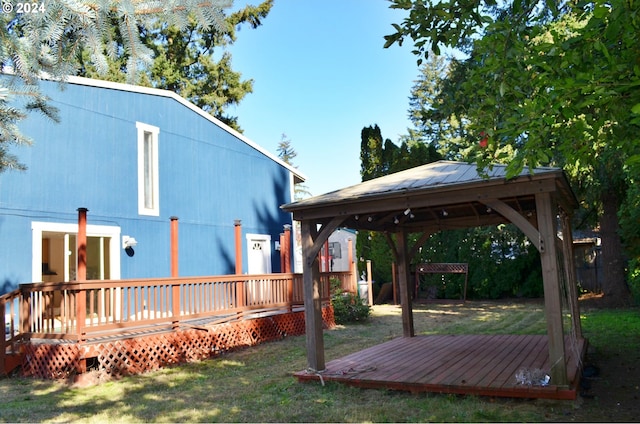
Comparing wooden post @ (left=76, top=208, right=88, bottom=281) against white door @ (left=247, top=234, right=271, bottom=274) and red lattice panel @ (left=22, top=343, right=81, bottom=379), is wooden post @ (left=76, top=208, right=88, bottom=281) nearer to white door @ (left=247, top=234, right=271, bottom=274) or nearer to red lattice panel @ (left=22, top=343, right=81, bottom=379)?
red lattice panel @ (left=22, top=343, right=81, bottom=379)

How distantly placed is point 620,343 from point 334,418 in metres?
6.14

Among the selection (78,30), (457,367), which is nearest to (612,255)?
(457,367)

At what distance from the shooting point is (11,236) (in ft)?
30.4

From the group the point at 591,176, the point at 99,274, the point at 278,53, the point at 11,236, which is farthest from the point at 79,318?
the point at 278,53

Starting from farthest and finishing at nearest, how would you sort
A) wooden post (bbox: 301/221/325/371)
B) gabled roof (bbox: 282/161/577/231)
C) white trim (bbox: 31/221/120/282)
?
1. white trim (bbox: 31/221/120/282)
2. wooden post (bbox: 301/221/325/371)
3. gabled roof (bbox: 282/161/577/231)

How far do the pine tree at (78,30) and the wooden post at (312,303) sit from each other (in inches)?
163

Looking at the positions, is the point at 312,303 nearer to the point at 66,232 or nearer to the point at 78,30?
the point at 78,30

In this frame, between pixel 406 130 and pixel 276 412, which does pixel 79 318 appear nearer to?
pixel 276 412

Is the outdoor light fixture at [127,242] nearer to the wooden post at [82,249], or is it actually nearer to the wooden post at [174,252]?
the wooden post at [174,252]

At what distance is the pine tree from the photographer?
272cm

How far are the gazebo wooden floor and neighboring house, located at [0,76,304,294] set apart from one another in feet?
20.0

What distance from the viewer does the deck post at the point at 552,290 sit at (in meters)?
5.25
